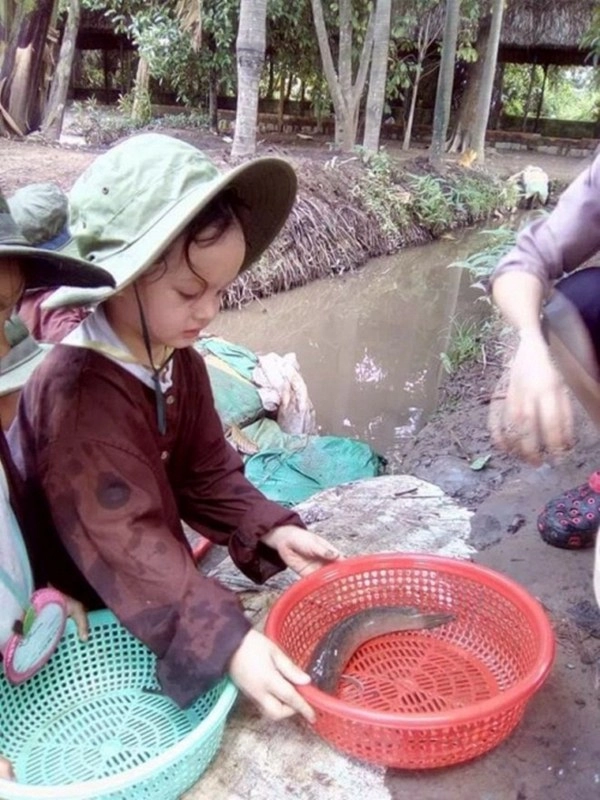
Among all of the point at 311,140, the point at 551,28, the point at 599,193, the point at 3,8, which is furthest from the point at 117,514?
the point at 551,28

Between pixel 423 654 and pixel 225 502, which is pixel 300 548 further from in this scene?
pixel 423 654

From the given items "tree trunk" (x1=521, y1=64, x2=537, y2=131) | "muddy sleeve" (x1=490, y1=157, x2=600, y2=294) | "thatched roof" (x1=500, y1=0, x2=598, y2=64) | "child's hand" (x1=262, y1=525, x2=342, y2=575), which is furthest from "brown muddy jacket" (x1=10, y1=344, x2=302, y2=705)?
"tree trunk" (x1=521, y1=64, x2=537, y2=131)

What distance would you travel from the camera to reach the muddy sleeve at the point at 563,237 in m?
1.63

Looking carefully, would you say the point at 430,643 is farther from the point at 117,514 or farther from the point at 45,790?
the point at 45,790

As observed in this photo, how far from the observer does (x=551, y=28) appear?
15062mm

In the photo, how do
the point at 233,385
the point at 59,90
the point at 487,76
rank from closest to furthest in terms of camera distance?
the point at 233,385, the point at 59,90, the point at 487,76

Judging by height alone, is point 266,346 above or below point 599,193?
below

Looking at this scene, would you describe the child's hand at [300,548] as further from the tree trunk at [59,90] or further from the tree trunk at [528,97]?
the tree trunk at [528,97]

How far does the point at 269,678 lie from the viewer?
129cm

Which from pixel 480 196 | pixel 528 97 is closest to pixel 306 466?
pixel 480 196

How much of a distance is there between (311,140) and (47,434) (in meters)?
12.8

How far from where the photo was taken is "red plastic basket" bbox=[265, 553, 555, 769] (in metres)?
1.30

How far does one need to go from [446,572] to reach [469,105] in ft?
47.8

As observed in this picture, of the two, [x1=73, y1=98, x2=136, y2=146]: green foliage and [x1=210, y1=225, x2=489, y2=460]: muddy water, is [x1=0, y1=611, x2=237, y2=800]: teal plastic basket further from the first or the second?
[x1=73, y1=98, x2=136, y2=146]: green foliage
